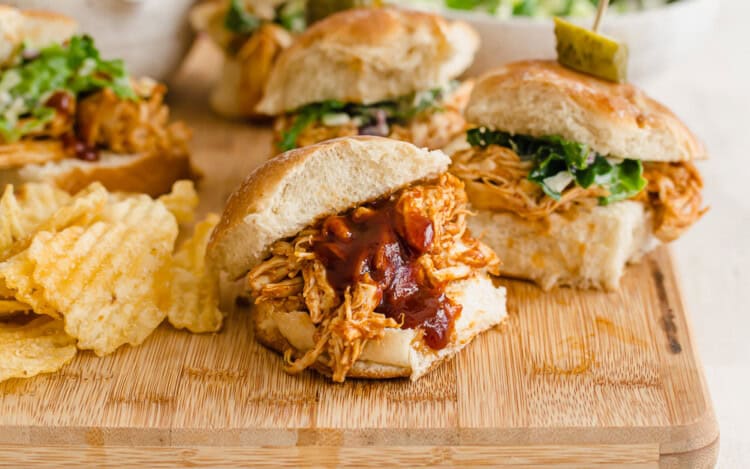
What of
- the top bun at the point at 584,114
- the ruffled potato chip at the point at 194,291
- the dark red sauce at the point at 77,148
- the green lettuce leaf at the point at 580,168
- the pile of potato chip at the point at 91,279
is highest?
the top bun at the point at 584,114

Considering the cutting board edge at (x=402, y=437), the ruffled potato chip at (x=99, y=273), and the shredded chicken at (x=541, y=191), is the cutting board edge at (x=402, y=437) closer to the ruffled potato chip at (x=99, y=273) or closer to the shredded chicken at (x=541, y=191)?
the ruffled potato chip at (x=99, y=273)

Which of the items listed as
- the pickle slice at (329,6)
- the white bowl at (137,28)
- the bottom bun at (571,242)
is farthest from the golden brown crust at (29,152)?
the bottom bun at (571,242)

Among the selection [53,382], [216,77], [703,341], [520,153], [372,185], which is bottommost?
[216,77]

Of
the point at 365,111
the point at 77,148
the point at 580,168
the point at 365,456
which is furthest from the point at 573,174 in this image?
the point at 77,148

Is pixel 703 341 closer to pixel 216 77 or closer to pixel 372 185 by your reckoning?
pixel 372 185

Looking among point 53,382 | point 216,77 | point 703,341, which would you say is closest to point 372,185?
point 53,382

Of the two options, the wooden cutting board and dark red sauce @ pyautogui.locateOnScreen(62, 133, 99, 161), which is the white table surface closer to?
the wooden cutting board
